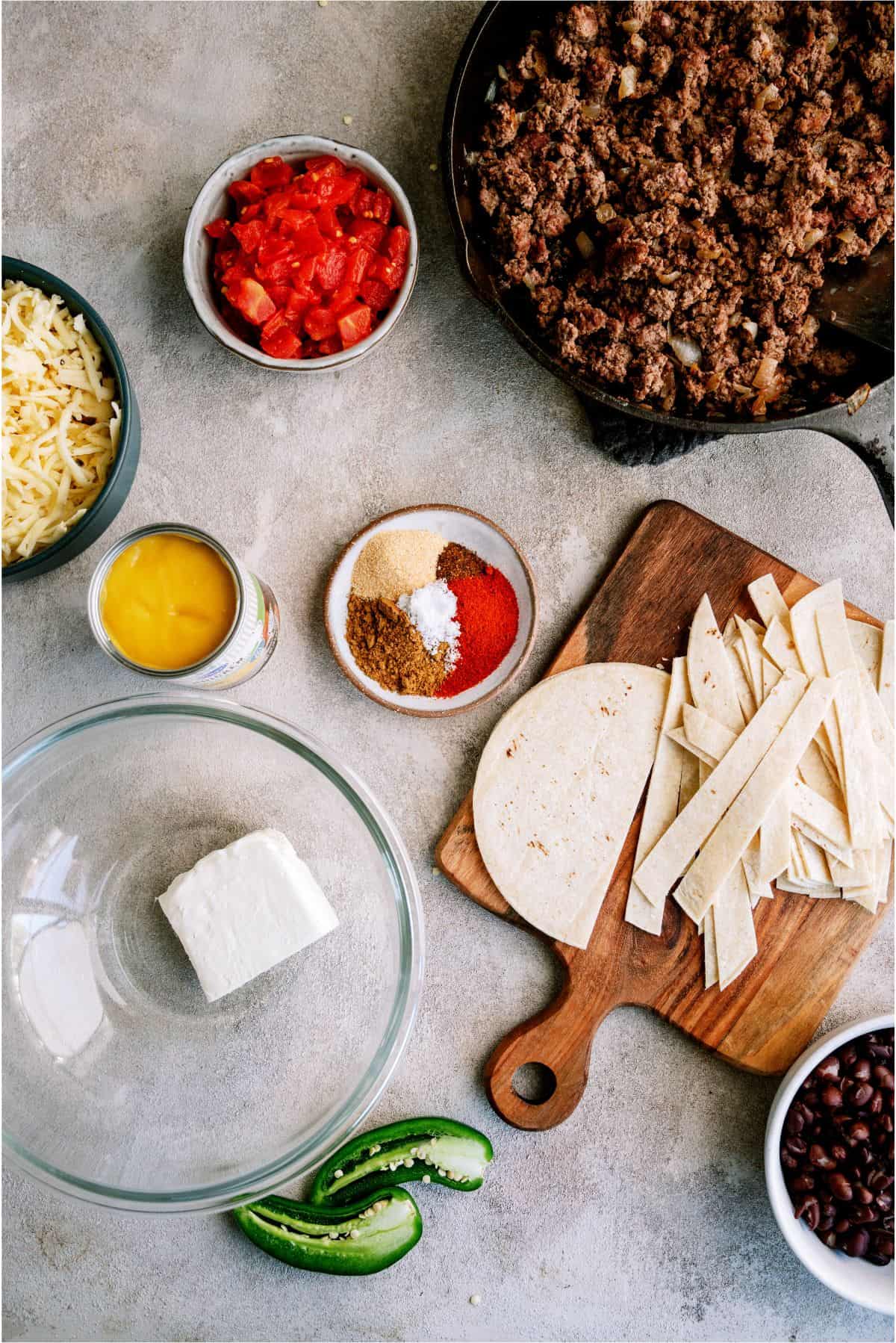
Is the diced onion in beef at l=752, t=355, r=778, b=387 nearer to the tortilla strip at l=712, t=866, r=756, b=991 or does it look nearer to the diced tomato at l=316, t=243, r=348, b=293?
the diced tomato at l=316, t=243, r=348, b=293

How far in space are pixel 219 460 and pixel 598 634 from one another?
988 mm

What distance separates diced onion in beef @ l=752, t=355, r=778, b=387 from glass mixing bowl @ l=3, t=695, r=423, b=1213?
3.84 ft

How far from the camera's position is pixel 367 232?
1816mm

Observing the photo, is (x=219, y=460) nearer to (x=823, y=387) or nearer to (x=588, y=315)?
(x=588, y=315)

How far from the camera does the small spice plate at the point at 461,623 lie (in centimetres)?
196

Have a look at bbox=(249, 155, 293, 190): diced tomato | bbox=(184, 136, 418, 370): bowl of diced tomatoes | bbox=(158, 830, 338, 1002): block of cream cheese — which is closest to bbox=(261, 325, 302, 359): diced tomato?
bbox=(184, 136, 418, 370): bowl of diced tomatoes

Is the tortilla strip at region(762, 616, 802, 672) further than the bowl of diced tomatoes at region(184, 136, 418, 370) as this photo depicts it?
Yes

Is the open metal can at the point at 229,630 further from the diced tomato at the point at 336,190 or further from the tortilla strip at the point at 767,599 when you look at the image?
the tortilla strip at the point at 767,599

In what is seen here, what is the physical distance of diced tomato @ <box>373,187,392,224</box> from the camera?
5.98ft

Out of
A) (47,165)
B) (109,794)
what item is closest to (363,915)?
(109,794)

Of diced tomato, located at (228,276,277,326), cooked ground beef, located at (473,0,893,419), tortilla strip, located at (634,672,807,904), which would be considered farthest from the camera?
tortilla strip, located at (634,672,807,904)

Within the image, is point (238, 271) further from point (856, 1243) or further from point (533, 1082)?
point (856, 1243)

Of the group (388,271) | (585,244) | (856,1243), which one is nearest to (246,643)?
(388,271)

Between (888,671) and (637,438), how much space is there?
78 cm
